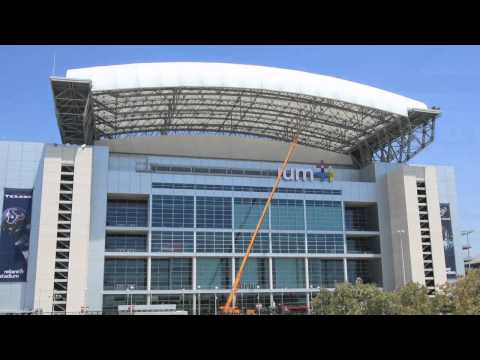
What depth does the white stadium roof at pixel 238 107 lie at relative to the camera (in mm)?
48188

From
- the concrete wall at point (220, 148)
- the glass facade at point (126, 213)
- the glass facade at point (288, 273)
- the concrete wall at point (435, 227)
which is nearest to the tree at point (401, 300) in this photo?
the glass facade at point (288, 273)

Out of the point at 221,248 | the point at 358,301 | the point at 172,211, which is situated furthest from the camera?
the point at 221,248

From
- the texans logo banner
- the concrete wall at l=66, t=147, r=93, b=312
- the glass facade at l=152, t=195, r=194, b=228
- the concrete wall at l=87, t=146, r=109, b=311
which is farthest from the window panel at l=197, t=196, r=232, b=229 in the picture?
the texans logo banner

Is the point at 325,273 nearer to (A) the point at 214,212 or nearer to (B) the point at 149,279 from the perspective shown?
(A) the point at 214,212

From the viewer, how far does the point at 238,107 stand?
179 ft

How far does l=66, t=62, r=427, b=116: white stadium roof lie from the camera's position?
47.8 m

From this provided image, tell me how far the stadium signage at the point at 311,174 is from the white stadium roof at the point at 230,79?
872cm

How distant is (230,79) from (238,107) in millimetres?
5717

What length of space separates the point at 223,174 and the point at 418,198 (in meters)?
20.2

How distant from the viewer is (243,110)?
55500 mm

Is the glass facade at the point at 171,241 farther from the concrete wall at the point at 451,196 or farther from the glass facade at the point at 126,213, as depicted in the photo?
the concrete wall at the point at 451,196

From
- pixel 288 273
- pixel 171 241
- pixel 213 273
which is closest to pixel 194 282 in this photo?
pixel 213 273
